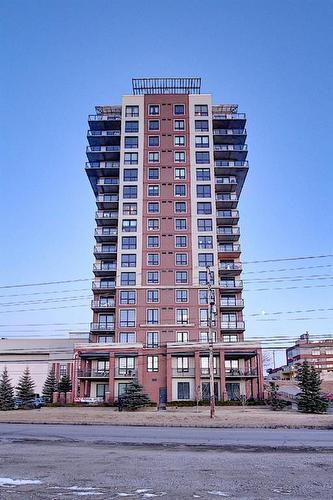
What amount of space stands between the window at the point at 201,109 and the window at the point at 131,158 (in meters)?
11.2

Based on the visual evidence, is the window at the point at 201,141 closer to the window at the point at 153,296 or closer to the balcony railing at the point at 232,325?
the window at the point at 153,296

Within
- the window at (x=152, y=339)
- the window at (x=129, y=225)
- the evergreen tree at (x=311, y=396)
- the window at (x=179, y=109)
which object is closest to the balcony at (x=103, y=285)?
the window at (x=129, y=225)

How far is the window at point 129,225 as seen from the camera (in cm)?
6562

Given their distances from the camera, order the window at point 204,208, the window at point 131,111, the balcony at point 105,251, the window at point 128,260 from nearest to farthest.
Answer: the window at point 128,260
the window at point 204,208
the balcony at point 105,251
the window at point 131,111

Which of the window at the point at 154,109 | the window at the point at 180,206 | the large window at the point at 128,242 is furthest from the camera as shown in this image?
the window at the point at 154,109

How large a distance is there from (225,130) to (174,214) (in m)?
16.3

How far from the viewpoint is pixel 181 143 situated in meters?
69.6

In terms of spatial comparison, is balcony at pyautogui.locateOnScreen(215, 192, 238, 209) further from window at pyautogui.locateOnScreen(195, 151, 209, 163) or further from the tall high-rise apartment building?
window at pyautogui.locateOnScreen(195, 151, 209, 163)

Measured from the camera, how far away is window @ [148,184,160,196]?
2640 inches

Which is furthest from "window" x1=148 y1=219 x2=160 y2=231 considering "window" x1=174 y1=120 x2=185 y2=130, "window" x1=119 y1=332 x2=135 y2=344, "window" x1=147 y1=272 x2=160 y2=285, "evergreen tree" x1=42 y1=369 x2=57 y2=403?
"evergreen tree" x1=42 y1=369 x2=57 y2=403

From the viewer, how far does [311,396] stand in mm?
41469

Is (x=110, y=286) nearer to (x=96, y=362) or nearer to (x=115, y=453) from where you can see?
(x=96, y=362)

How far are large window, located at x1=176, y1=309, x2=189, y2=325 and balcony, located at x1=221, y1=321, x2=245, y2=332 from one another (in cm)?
537

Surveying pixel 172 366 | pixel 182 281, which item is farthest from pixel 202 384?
pixel 182 281
